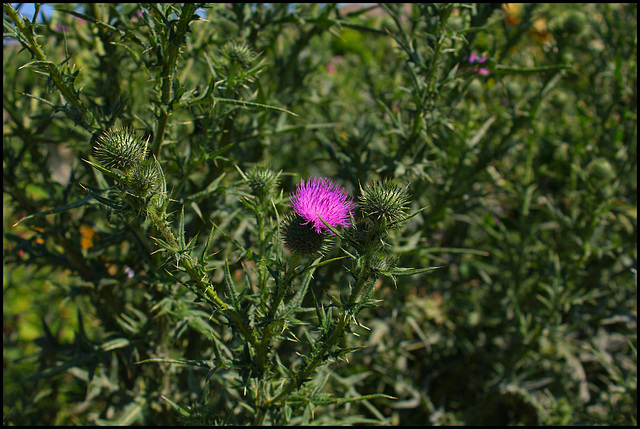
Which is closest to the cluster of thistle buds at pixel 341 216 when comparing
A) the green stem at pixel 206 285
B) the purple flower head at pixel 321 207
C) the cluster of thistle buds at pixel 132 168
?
the purple flower head at pixel 321 207

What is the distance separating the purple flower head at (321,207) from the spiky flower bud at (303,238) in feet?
0.06

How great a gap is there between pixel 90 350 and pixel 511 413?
249cm

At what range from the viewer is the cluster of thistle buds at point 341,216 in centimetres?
120

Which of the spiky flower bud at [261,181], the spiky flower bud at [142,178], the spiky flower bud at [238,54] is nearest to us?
the spiky flower bud at [142,178]

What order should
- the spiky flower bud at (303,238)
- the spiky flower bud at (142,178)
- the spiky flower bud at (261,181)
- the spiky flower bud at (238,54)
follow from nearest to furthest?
the spiky flower bud at (142,178), the spiky flower bud at (303,238), the spiky flower bud at (261,181), the spiky flower bud at (238,54)

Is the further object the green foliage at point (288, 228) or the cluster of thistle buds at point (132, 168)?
the green foliage at point (288, 228)

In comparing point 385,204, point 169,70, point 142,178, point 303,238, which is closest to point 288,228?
point 303,238

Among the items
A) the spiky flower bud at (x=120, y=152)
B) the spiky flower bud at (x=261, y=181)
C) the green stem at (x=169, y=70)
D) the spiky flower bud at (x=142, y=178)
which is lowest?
the spiky flower bud at (x=142, y=178)

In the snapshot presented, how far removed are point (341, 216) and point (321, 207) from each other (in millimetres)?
68

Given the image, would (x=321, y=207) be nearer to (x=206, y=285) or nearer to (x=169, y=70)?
(x=206, y=285)

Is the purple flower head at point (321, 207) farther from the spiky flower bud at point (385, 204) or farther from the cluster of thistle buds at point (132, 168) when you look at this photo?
the cluster of thistle buds at point (132, 168)

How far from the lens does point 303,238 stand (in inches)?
50.3

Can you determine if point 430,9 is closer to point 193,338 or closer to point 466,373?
point 193,338

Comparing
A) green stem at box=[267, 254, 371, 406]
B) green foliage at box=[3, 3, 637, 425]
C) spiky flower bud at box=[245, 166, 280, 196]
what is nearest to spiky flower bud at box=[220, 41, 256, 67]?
green foliage at box=[3, 3, 637, 425]
